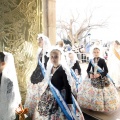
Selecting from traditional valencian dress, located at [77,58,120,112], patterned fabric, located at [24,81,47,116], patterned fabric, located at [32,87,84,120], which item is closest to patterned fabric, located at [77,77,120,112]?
traditional valencian dress, located at [77,58,120,112]

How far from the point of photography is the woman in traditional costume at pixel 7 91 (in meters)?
2.02

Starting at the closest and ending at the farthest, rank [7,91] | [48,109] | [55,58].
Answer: [7,91] → [48,109] → [55,58]

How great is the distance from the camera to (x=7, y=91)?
2.03 metres

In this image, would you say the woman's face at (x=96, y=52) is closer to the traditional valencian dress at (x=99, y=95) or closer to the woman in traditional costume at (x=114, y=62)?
the traditional valencian dress at (x=99, y=95)

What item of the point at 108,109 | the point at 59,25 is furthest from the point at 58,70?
the point at 59,25

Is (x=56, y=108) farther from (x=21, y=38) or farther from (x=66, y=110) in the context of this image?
(x=21, y=38)

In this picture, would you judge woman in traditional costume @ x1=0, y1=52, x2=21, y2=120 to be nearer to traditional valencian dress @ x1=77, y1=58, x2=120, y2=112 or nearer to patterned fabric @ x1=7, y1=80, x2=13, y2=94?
patterned fabric @ x1=7, y1=80, x2=13, y2=94

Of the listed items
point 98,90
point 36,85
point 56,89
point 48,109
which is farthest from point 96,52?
point 48,109

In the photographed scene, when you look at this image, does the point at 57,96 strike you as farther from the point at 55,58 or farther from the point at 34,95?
the point at 34,95

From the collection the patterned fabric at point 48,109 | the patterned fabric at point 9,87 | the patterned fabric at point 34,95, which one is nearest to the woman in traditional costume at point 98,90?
the patterned fabric at point 34,95

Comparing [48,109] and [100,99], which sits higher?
[48,109]

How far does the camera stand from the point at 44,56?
331 centimetres

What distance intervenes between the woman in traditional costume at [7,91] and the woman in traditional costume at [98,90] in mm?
1550

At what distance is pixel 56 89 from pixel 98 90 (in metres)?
1.17
